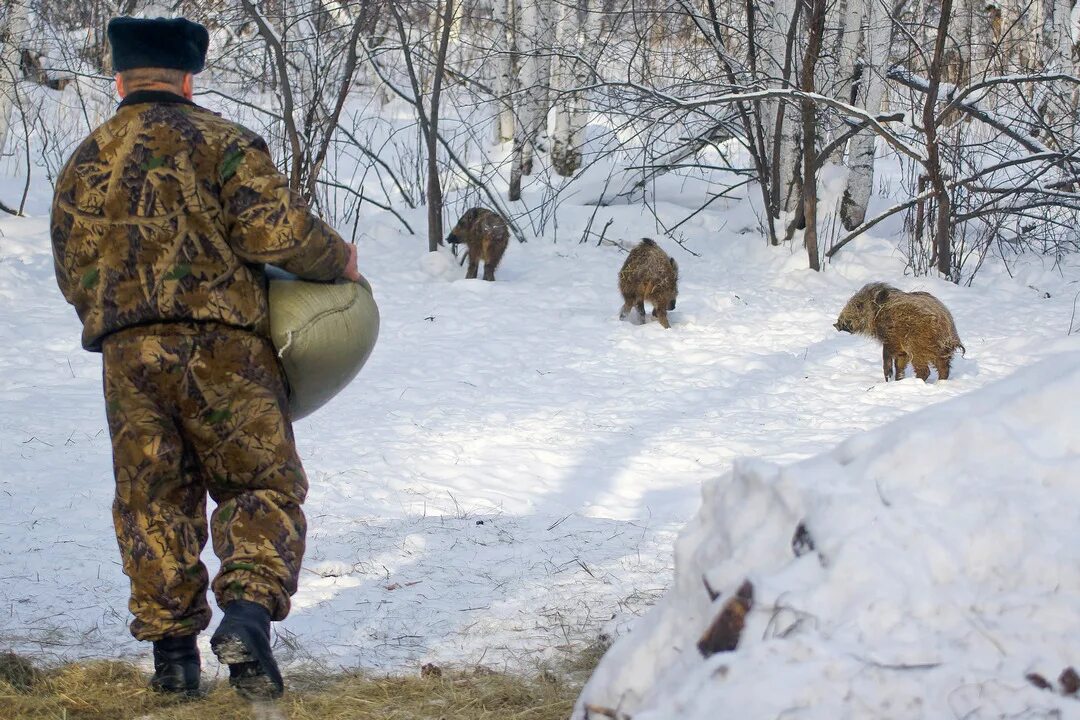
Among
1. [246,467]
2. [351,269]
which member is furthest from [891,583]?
[351,269]

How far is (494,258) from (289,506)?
9.49 meters

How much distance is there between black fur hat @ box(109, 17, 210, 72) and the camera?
3141 millimetres

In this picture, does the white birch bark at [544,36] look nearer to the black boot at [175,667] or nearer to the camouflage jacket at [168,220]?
the camouflage jacket at [168,220]

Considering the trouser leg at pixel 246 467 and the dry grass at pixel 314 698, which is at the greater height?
the trouser leg at pixel 246 467

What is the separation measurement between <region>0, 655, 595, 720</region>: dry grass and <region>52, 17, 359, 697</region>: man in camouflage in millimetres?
149

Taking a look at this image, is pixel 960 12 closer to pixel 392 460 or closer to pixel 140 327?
pixel 392 460

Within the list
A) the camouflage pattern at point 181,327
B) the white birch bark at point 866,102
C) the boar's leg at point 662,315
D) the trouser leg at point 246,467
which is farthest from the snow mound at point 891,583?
the white birch bark at point 866,102

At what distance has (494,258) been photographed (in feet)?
41.3

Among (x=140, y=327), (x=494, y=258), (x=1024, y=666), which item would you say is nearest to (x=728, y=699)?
(x=1024, y=666)

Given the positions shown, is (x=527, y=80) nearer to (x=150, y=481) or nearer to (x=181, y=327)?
(x=181, y=327)

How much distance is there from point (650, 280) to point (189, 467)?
767 cm

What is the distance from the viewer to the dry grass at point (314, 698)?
315 centimetres

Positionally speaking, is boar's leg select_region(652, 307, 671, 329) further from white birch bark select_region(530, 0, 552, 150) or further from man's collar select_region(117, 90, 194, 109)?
man's collar select_region(117, 90, 194, 109)

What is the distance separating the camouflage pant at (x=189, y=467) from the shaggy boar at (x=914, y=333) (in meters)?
6.61
